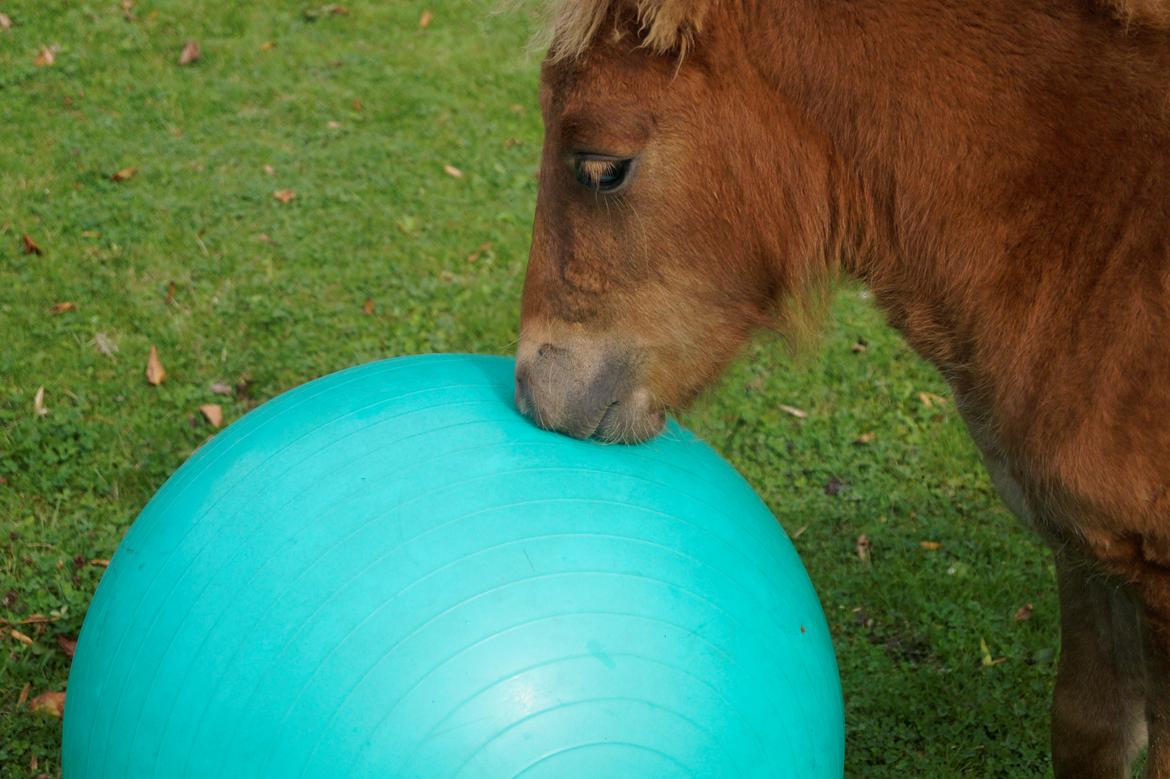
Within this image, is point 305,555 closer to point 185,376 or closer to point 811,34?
point 811,34

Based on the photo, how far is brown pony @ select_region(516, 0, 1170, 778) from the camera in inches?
102

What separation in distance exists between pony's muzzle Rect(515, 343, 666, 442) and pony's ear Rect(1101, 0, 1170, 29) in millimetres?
1384

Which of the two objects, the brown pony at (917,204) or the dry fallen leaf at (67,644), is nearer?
the brown pony at (917,204)

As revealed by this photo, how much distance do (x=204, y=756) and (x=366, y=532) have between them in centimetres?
56

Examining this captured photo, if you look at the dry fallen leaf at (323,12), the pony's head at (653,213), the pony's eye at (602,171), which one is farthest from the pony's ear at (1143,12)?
the dry fallen leaf at (323,12)

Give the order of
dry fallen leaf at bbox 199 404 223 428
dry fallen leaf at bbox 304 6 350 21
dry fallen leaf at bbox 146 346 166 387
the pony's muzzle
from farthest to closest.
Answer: dry fallen leaf at bbox 304 6 350 21 < dry fallen leaf at bbox 146 346 166 387 < dry fallen leaf at bbox 199 404 223 428 < the pony's muzzle

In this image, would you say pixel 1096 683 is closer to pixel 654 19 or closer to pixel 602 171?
pixel 602 171

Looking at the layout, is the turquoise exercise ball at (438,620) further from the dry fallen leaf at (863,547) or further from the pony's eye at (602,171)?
the dry fallen leaf at (863,547)

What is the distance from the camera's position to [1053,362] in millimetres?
2664

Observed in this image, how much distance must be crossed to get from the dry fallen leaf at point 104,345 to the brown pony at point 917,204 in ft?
11.1

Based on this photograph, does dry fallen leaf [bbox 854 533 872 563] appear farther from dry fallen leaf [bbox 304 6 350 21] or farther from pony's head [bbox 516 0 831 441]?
dry fallen leaf [bbox 304 6 350 21]

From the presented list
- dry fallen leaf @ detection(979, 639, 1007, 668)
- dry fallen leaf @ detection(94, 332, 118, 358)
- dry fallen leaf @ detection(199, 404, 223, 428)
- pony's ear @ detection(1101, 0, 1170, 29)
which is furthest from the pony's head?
dry fallen leaf @ detection(94, 332, 118, 358)

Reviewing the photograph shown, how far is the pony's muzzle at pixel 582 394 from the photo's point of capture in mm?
2893

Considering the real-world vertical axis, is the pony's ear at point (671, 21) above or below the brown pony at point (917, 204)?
Result: above
